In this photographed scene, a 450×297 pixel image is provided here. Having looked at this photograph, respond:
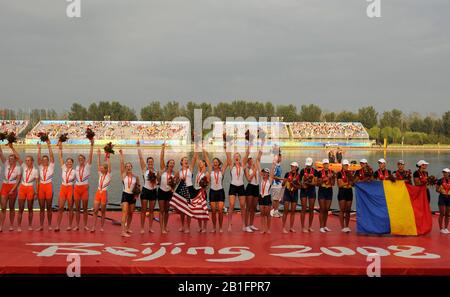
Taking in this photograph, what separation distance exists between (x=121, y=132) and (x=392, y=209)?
2684 inches

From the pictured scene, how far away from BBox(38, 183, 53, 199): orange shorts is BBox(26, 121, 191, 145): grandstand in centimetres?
5855

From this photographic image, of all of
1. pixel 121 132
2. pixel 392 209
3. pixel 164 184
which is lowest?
pixel 392 209

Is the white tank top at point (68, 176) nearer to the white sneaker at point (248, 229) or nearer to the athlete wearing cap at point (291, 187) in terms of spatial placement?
the white sneaker at point (248, 229)

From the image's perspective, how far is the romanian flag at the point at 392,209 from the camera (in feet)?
30.8

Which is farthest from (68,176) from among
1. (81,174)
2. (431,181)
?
(431,181)

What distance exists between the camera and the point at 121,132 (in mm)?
73938

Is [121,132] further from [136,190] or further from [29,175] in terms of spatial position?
[136,190]

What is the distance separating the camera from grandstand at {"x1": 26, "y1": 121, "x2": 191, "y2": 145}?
228ft

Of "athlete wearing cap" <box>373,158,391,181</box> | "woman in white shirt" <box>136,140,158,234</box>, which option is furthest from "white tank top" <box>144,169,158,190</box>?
"athlete wearing cap" <box>373,158,391,181</box>

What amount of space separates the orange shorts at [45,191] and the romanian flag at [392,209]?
23.0 ft

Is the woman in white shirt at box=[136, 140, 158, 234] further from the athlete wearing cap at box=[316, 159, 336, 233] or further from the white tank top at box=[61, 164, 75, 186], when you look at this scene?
the athlete wearing cap at box=[316, 159, 336, 233]
